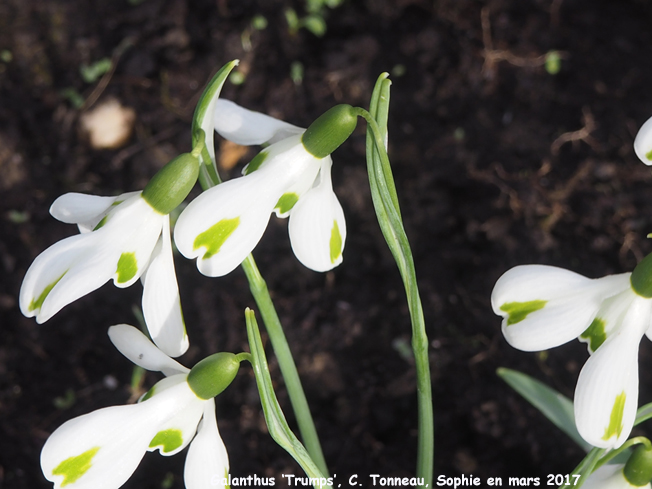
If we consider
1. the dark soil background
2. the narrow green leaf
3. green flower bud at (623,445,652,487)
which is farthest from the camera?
the dark soil background

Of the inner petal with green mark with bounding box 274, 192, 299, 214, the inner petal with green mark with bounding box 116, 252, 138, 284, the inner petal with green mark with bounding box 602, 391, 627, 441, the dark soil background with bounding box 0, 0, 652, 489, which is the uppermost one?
the inner petal with green mark with bounding box 116, 252, 138, 284

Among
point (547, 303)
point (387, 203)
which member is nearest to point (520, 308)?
point (547, 303)

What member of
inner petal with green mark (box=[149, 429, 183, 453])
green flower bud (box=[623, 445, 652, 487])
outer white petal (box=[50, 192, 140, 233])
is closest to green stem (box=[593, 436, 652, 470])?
green flower bud (box=[623, 445, 652, 487])

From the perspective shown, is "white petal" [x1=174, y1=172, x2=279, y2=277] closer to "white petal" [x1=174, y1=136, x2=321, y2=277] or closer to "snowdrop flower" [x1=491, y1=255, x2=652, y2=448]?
"white petal" [x1=174, y1=136, x2=321, y2=277]

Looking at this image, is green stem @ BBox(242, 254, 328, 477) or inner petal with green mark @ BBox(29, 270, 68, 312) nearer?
inner petal with green mark @ BBox(29, 270, 68, 312)

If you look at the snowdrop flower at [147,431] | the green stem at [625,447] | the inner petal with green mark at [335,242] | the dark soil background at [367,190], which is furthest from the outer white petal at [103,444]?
the dark soil background at [367,190]

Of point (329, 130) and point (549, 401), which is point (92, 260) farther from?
point (549, 401)

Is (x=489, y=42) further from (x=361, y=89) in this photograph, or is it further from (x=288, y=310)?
(x=288, y=310)

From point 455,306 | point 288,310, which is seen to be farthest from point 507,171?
point 288,310
